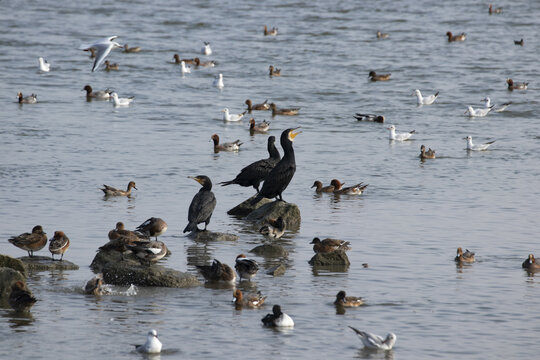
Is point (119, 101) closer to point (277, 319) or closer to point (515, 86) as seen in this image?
point (515, 86)

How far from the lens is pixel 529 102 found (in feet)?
108

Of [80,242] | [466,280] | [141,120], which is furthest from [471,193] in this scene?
[141,120]

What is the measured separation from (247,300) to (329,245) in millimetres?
2587

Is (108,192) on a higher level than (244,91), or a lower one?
lower

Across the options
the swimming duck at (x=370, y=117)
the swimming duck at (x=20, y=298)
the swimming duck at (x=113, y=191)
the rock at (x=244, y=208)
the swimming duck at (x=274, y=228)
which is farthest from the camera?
the swimming duck at (x=370, y=117)

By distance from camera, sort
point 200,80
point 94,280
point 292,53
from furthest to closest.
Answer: point 292,53, point 200,80, point 94,280

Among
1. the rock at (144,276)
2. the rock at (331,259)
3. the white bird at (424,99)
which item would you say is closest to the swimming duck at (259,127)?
the white bird at (424,99)

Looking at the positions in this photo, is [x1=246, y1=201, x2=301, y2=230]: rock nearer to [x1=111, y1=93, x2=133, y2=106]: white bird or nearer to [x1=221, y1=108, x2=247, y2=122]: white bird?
[x1=221, y1=108, x2=247, y2=122]: white bird

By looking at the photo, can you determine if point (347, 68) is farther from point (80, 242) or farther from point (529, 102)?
point (80, 242)

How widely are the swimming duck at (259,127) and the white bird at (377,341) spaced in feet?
59.6

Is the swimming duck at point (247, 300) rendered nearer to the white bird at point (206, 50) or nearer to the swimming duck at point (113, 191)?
the swimming duck at point (113, 191)

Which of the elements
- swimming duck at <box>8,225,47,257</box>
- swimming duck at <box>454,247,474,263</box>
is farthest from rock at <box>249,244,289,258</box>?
swimming duck at <box>8,225,47,257</box>

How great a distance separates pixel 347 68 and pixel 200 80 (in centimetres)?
613

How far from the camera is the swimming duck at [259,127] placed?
90.9 ft
